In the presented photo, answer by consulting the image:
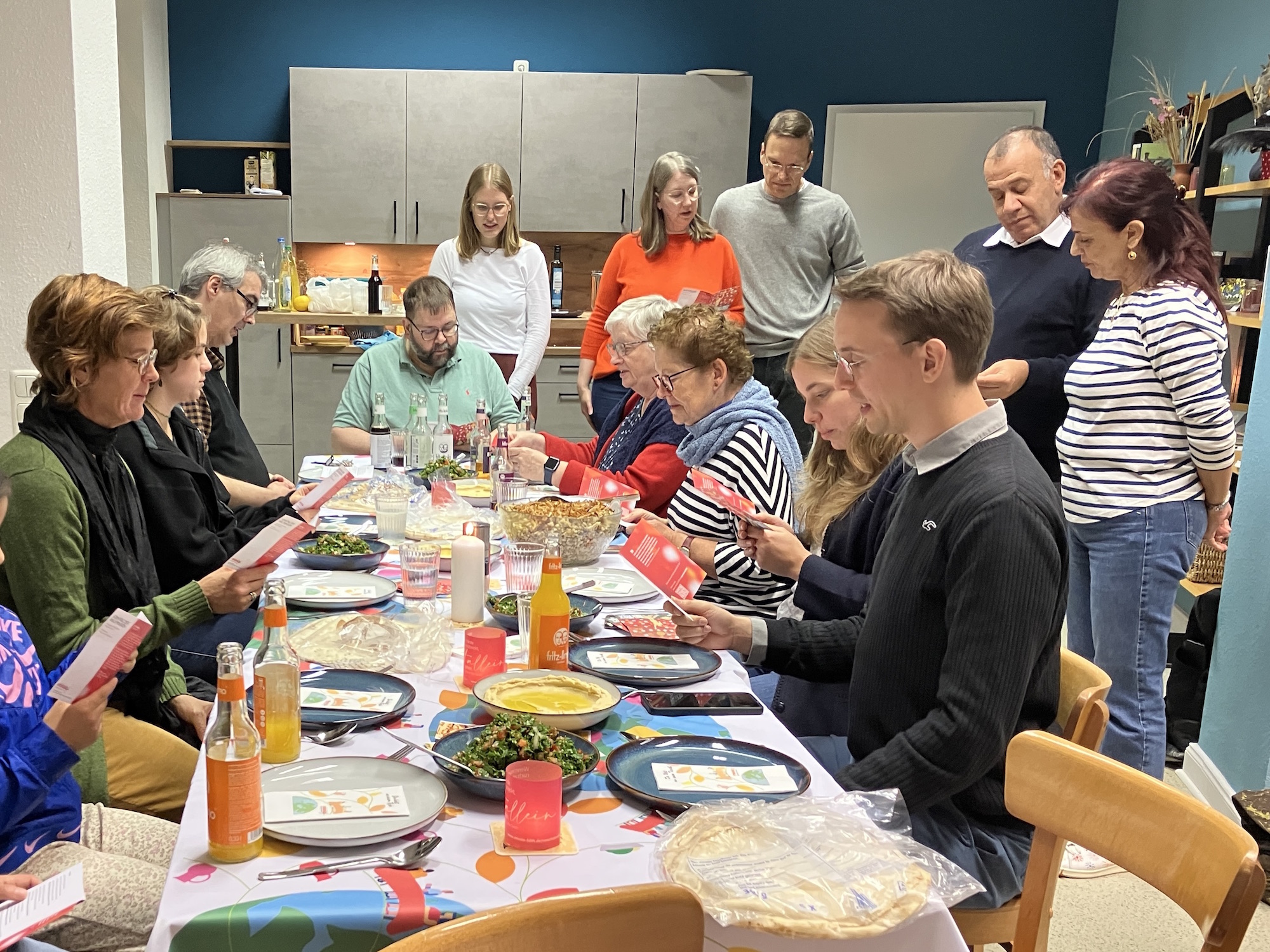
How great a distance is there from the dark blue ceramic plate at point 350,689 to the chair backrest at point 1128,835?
862mm

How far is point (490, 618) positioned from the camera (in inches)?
82.4

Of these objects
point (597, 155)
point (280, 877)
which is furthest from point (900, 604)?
point (597, 155)

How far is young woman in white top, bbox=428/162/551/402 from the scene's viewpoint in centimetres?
492

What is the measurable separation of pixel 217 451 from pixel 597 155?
12.7ft

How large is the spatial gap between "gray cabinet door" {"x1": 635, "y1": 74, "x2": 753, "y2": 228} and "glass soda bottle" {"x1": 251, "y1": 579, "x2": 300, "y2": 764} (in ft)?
18.7

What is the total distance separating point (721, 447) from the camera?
2.73 m

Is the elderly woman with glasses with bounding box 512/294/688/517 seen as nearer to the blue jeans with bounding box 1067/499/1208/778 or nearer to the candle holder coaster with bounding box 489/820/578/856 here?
the blue jeans with bounding box 1067/499/1208/778

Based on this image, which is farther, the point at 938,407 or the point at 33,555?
the point at 33,555

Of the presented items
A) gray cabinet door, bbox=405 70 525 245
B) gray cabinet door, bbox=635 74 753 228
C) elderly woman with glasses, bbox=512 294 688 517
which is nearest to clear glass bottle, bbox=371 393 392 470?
elderly woman with glasses, bbox=512 294 688 517

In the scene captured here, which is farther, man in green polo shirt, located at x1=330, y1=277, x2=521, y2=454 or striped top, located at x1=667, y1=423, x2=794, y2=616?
man in green polo shirt, located at x1=330, y1=277, x2=521, y2=454

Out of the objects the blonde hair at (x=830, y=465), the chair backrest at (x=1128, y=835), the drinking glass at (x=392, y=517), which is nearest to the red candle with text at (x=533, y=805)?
the chair backrest at (x=1128, y=835)

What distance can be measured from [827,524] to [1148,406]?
3.19 feet

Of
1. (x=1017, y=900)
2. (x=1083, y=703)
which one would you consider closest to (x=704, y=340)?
(x=1083, y=703)

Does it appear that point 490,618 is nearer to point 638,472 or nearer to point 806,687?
point 806,687
